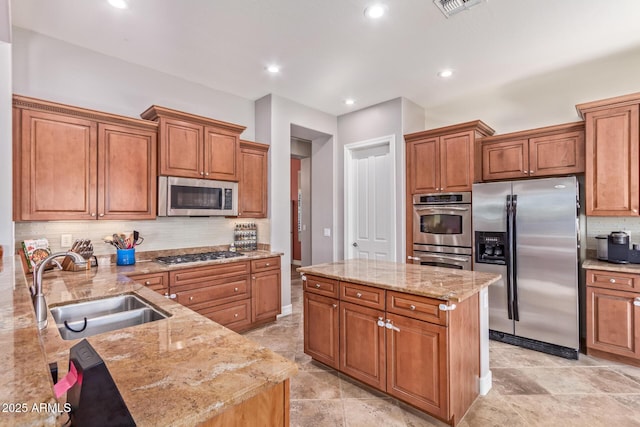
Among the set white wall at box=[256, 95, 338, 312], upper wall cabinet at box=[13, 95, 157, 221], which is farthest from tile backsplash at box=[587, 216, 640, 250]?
upper wall cabinet at box=[13, 95, 157, 221]

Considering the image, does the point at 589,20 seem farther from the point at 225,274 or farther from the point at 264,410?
the point at 225,274

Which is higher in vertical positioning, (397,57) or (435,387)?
(397,57)

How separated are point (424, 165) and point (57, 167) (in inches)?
157

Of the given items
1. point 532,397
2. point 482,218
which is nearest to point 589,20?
point 482,218

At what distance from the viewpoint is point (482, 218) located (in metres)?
3.60

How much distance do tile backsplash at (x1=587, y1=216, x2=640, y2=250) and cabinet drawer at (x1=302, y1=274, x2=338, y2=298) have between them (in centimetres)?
305

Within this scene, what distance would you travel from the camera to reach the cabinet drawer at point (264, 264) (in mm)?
3686

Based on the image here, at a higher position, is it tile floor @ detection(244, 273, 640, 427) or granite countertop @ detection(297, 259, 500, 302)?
granite countertop @ detection(297, 259, 500, 302)

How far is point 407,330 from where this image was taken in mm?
2082

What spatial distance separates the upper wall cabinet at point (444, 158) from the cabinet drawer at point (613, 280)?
1.47m

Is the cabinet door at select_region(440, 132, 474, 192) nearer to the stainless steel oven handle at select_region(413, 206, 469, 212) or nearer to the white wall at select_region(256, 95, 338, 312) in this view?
the stainless steel oven handle at select_region(413, 206, 469, 212)

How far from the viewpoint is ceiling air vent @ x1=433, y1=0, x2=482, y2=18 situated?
7.80 ft

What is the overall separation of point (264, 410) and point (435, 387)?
1.42m

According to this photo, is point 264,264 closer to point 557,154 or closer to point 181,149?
point 181,149
